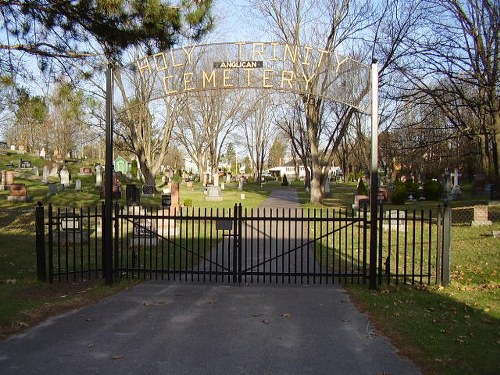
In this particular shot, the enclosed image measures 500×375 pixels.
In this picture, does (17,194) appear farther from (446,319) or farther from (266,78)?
(446,319)

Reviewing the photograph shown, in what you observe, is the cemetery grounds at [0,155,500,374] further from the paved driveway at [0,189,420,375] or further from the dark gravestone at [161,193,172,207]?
the dark gravestone at [161,193,172,207]

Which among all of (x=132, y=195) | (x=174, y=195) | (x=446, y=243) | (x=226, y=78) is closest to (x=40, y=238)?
(x=226, y=78)

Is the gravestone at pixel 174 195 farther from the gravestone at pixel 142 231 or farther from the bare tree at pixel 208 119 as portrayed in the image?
the bare tree at pixel 208 119

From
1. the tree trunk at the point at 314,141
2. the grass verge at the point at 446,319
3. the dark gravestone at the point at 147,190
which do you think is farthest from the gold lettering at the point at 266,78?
the dark gravestone at the point at 147,190

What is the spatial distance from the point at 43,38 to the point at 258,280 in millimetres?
6235

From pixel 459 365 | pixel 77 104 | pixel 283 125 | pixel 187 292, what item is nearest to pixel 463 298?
pixel 459 365

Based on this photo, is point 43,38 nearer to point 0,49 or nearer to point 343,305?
point 0,49

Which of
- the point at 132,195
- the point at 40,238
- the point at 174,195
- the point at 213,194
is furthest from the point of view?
the point at 213,194

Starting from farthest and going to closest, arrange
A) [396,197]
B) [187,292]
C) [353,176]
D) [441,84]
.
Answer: [353,176] → [396,197] → [441,84] → [187,292]

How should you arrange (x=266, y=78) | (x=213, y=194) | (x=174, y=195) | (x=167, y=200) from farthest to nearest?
(x=213, y=194), (x=174, y=195), (x=167, y=200), (x=266, y=78)

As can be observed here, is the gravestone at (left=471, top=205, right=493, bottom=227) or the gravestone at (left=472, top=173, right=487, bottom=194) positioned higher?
the gravestone at (left=472, top=173, right=487, bottom=194)

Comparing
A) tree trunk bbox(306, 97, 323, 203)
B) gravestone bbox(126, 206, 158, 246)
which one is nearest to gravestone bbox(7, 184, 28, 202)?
gravestone bbox(126, 206, 158, 246)

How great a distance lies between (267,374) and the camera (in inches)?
201

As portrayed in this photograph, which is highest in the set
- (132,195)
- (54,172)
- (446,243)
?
(54,172)
